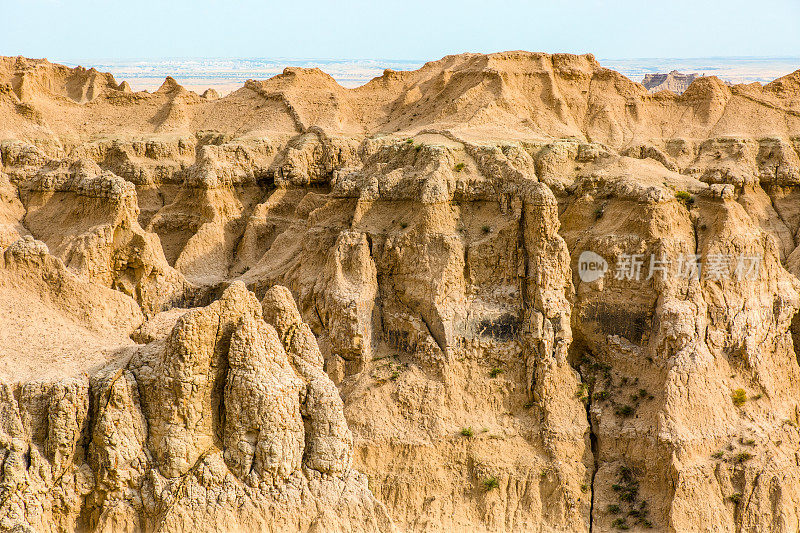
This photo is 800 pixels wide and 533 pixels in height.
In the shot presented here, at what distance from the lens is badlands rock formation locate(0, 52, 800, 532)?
2297 cm

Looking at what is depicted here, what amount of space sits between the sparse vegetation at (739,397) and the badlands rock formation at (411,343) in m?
0.08

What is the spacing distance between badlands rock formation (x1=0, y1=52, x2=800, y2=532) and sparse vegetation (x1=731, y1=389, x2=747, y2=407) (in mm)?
85

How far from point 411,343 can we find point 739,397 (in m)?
11.8

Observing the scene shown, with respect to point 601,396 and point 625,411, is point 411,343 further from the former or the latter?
point 625,411

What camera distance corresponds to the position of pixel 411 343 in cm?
3609

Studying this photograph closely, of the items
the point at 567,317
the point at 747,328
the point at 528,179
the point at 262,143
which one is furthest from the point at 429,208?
the point at 262,143

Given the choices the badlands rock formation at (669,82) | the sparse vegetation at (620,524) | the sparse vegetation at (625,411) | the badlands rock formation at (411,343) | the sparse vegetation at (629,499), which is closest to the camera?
the badlands rock formation at (411,343)

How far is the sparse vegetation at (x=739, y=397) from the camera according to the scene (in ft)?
112

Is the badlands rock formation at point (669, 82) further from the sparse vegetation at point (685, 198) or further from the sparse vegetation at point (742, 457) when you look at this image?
the sparse vegetation at point (742, 457)

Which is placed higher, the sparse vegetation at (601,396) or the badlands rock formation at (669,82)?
the badlands rock formation at (669,82)

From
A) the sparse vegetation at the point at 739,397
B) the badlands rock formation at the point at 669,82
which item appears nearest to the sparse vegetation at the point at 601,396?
the sparse vegetation at the point at 739,397

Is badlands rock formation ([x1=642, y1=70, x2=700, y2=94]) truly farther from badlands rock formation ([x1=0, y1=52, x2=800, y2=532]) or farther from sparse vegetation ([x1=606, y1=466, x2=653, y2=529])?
sparse vegetation ([x1=606, y1=466, x2=653, y2=529])

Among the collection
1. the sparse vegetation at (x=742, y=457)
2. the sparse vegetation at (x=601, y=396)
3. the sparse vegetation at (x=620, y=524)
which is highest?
the sparse vegetation at (x=601, y=396)

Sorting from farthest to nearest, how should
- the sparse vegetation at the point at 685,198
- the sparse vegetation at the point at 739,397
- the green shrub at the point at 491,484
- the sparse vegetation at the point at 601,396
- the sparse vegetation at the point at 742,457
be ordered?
the sparse vegetation at the point at 685,198 → the sparse vegetation at the point at 601,396 → the sparse vegetation at the point at 739,397 → the green shrub at the point at 491,484 → the sparse vegetation at the point at 742,457
